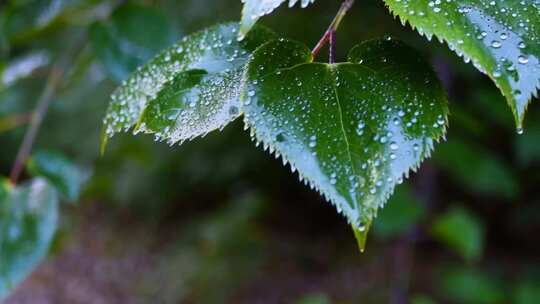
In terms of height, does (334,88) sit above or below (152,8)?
above

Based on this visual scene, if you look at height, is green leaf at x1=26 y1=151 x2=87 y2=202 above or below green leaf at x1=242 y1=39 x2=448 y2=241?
below

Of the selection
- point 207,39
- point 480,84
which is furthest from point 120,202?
→ point 207,39

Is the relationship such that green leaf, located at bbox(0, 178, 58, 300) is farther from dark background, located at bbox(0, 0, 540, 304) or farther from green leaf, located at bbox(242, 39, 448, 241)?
green leaf, located at bbox(242, 39, 448, 241)

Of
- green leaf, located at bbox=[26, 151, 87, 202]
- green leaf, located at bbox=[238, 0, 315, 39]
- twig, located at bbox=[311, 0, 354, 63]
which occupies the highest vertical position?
green leaf, located at bbox=[238, 0, 315, 39]

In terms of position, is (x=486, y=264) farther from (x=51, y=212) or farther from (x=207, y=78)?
(x=207, y=78)

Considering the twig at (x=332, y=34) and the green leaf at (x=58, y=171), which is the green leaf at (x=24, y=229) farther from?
the twig at (x=332, y=34)

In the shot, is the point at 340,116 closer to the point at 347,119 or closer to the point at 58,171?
the point at 347,119

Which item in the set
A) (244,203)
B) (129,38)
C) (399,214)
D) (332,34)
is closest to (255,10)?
(332,34)

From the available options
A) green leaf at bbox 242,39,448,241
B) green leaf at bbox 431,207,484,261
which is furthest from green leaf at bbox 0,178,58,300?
green leaf at bbox 431,207,484,261
